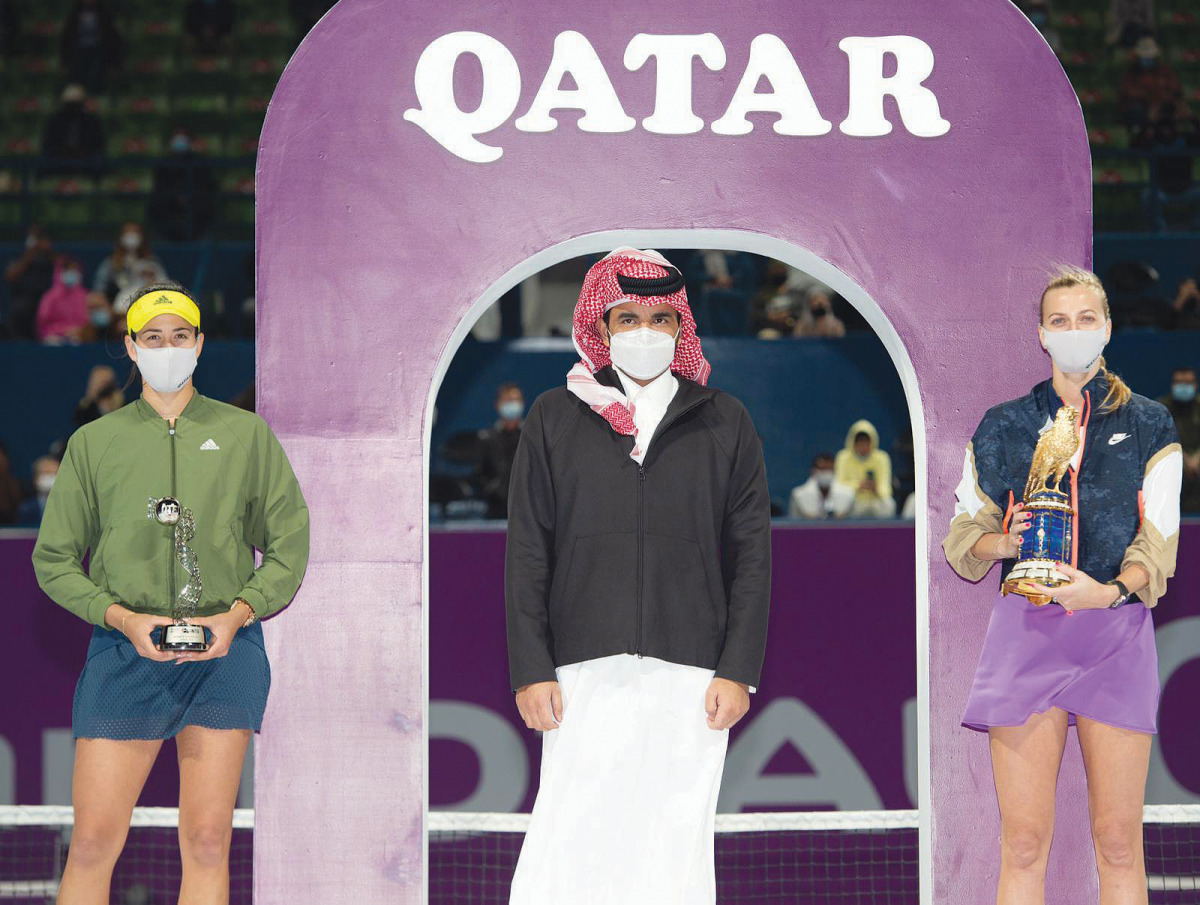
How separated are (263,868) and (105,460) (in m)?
1.46

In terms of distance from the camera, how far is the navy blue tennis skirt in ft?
14.9

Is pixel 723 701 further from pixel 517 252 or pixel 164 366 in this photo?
pixel 164 366

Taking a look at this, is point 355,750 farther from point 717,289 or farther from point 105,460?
point 717,289

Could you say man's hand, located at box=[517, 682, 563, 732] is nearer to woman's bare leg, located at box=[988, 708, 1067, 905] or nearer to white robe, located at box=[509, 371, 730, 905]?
white robe, located at box=[509, 371, 730, 905]

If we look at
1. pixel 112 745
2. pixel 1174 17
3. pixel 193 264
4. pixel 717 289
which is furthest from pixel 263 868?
pixel 1174 17

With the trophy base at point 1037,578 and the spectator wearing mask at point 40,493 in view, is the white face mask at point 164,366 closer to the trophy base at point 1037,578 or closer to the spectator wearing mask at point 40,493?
the trophy base at point 1037,578

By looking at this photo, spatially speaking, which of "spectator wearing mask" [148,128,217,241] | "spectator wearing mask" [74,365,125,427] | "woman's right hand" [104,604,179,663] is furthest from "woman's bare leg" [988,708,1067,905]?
"spectator wearing mask" [148,128,217,241]

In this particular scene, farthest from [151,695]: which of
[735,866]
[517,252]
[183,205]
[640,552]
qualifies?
[183,205]

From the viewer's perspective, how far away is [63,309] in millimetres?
11227

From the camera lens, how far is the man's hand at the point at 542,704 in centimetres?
446

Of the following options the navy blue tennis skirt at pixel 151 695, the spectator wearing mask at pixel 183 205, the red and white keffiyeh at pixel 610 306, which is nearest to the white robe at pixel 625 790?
the red and white keffiyeh at pixel 610 306

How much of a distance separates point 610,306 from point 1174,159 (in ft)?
29.9

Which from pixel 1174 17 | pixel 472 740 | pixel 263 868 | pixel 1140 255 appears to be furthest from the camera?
pixel 1174 17

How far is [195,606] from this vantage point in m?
4.57
